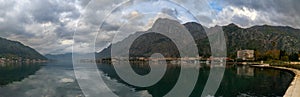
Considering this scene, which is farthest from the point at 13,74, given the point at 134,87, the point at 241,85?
the point at 241,85

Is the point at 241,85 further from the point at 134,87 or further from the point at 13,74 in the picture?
the point at 13,74

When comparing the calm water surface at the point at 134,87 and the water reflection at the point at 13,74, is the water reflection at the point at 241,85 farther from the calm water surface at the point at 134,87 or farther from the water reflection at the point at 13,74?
the water reflection at the point at 13,74

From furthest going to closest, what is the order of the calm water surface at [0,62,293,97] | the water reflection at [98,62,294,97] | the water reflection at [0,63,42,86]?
1. the water reflection at [0,63,42,86]
2. the water reflection at [98,62,294,97]
3. the calm water surface at [0,62,293,97]

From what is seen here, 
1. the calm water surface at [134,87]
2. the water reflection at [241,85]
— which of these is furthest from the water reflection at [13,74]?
the water reflection at [241,85]

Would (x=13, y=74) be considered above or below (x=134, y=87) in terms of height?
above

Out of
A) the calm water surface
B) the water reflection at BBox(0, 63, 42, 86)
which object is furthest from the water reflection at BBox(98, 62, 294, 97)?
the water reflection at BBox(0, 63, 42, 86)

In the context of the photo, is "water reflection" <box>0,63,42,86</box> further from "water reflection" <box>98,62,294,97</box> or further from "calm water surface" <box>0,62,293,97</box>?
"water reflection" <box>98,62,294,97</box>

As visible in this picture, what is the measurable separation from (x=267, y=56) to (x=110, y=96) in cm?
10553

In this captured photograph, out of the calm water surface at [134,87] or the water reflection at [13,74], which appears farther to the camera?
the water reflection at [13,74]

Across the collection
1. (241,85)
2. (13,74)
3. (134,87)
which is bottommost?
(241,85)

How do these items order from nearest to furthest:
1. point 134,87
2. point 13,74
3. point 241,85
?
point 134,87
point 241,85
point 13,74

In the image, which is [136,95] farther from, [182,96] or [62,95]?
[62,95]

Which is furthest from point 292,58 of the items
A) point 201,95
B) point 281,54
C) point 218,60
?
point 201,95

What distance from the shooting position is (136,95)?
2795cm
